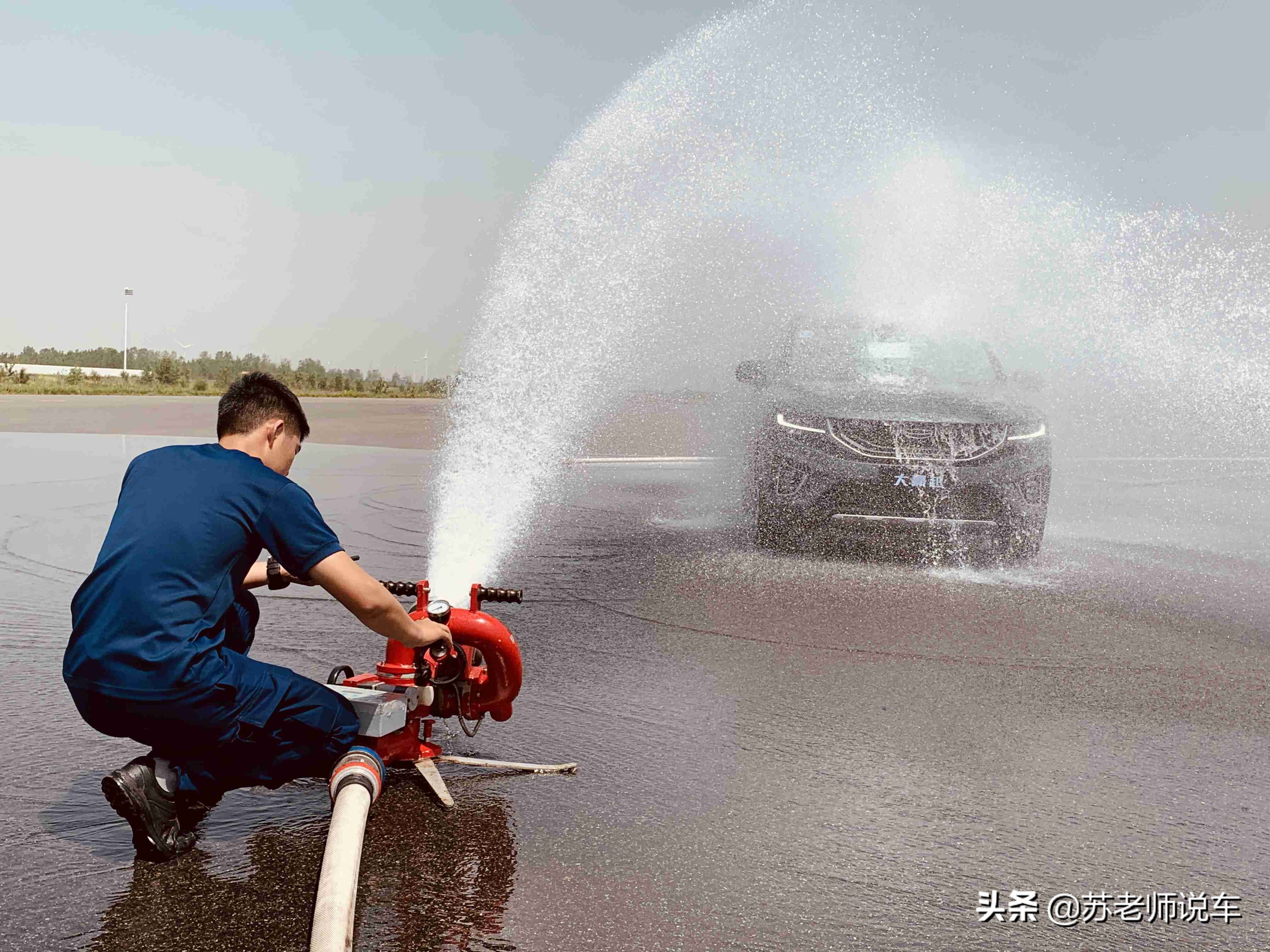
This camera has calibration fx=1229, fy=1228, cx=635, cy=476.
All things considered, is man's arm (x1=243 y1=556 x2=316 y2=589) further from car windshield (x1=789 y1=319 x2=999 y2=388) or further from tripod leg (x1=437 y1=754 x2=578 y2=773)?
car windshield (x1=789 y1=319 x2=999 y2=388)

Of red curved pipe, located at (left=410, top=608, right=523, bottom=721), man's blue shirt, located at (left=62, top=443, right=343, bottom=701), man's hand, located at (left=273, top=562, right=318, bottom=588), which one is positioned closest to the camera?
man's blue shirt, located at (left=62, top=443, right=343, bottom=701)

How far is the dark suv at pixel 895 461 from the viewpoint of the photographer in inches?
334

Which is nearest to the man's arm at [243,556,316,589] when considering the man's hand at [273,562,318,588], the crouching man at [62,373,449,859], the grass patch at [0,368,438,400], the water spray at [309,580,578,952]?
the man's hand at [273,562,318,588]

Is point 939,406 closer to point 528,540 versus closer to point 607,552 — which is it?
point 607,552

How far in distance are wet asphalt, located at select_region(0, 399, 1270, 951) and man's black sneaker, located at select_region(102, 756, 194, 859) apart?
9cm

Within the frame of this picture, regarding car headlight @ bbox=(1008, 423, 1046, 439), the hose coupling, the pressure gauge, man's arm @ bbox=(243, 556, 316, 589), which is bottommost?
the hose coupling

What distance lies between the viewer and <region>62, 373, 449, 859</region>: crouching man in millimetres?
3098

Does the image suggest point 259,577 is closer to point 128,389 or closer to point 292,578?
point 292,578

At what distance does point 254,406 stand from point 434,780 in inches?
51.8

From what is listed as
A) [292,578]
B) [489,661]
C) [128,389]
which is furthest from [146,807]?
[128,389]

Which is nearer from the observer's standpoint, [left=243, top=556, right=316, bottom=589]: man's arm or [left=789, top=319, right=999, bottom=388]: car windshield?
[left=243, top=556, right=316, bottom=589]: man's arm

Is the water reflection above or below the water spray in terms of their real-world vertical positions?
below

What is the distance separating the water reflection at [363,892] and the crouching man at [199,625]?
Result: 0.61 feet

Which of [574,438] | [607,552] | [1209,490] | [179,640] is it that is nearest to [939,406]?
[607,552]
